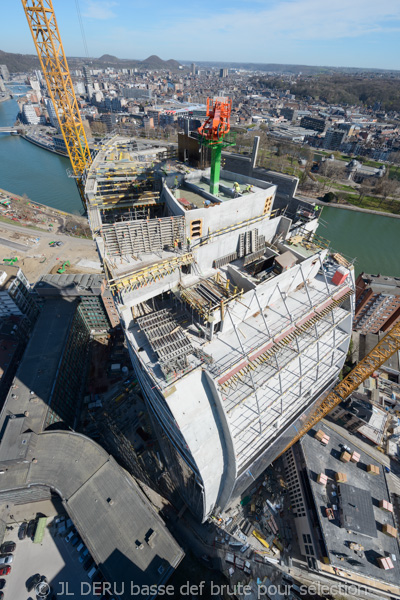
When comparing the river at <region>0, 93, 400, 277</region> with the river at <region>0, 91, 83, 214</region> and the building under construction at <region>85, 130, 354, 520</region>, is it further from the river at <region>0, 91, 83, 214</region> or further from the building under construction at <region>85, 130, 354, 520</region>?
the building under construction at <region>85, 130, 354, 520</region>

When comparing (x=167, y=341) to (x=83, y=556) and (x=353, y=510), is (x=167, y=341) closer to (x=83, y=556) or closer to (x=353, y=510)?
(x=353, y=510)

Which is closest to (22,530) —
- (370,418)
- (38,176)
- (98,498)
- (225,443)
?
(98,498)

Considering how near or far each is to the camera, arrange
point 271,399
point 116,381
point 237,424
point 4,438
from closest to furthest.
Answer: point 237,424
point 271,399
point 4,438
point 116,381

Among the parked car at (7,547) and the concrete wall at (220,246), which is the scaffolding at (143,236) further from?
the parked car at (7,547)

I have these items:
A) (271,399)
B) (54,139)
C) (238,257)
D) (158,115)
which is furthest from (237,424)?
(158,115)

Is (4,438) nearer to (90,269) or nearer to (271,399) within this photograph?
(271,399)

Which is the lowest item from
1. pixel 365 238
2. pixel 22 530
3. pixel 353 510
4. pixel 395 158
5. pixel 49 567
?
pixel 49 567
